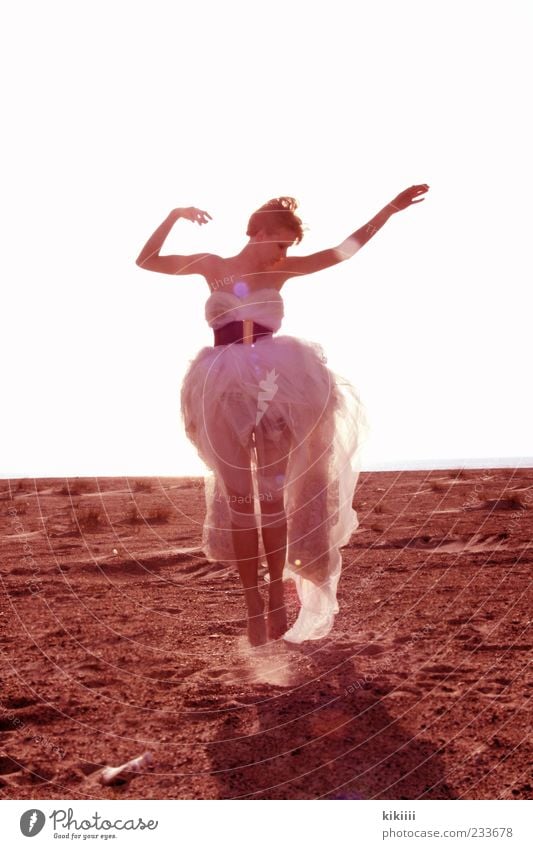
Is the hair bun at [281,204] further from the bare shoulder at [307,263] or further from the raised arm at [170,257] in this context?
the raised arm at [170,257]

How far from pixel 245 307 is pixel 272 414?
613mm

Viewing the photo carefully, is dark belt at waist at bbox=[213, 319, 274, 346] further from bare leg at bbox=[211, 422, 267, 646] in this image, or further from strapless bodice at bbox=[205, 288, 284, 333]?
bare leg at bbox=[211, 422, 267, 646]

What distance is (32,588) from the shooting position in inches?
228

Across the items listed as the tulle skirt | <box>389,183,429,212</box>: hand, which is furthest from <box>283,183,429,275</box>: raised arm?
the tulle skirt

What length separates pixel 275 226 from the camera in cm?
448

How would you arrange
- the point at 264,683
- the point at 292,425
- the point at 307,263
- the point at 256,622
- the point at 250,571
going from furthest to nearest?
the point at 307,263 → the point at 292,425 → the point at 250,571 → the point at 256,622 → the point at 264,683

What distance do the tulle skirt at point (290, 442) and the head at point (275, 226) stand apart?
20.0 inches

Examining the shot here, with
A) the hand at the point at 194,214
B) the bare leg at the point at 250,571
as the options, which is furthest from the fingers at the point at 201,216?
the bare leg at the point at 250,571

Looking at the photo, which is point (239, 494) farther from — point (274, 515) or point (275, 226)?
point (275, 226)

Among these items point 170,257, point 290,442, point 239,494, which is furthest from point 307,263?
point 239,494

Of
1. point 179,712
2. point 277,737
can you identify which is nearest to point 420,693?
point 277,737

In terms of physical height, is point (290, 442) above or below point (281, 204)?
below

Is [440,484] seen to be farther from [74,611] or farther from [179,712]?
[179,712]
